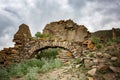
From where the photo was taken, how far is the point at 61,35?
16906mm

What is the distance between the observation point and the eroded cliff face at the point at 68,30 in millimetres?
15453

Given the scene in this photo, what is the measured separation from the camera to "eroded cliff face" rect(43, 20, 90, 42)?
15.5 meters

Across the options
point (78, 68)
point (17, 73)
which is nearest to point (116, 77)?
point (78, 68)

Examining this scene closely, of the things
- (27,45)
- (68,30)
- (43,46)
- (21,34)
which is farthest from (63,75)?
(68,30)

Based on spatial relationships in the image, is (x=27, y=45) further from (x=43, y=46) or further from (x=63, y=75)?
(x=63, y=75)

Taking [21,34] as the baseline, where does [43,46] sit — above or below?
below

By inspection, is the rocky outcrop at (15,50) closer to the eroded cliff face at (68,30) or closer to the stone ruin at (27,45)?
the stone ruin at (27,45)

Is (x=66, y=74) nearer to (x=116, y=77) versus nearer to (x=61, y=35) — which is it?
(x=116, y=77)

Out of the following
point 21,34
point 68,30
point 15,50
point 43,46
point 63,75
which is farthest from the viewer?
point 68,30

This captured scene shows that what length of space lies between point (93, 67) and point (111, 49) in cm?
178

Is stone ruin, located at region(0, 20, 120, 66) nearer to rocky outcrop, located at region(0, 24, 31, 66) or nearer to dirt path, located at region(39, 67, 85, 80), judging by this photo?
rocky outcrop, located at region(0, 24, 31, 66)

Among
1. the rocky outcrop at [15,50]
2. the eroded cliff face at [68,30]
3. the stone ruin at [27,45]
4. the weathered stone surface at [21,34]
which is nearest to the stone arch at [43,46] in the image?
the stone ruin at [27,45]

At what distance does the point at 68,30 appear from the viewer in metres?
16.6

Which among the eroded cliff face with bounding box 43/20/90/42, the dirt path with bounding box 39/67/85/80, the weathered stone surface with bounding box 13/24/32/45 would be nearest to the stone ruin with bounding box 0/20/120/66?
the weathered stone surface with bounding box 13/24/32/45
